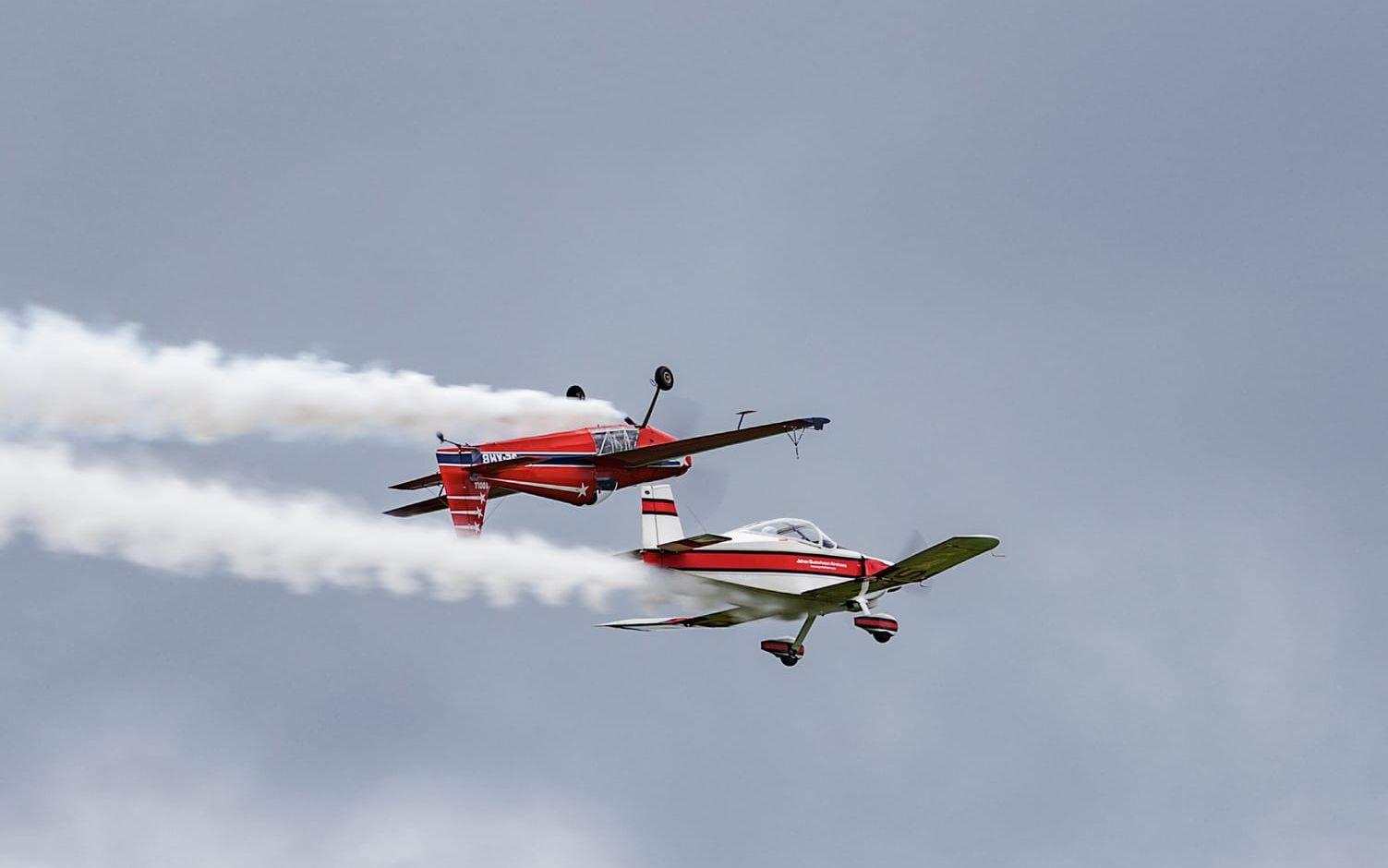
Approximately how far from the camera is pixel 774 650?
124 ft

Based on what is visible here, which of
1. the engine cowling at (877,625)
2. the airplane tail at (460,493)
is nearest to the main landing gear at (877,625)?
the engine cowling at (877,625)

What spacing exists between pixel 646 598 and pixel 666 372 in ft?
17.9

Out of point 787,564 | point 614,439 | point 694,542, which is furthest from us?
point 614,439

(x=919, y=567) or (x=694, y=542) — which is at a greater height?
(x=694, y=542)

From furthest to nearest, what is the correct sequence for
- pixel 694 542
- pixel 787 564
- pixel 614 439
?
pixel 614 439 < pixel 787 564 < pixel 694 542

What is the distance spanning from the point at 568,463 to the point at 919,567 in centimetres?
832

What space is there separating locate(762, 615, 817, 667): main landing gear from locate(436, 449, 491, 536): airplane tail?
Answer: 7720 mm

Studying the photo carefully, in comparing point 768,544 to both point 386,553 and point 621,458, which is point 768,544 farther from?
point 386,553

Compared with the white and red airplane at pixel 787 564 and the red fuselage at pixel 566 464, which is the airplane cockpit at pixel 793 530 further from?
the red fuselage at pixel 566 464

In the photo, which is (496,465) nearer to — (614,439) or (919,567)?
(614,439)

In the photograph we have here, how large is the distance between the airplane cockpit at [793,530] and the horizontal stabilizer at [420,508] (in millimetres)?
7977

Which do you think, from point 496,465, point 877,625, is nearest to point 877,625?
point 877,625

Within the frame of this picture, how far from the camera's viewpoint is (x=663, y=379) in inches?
1483

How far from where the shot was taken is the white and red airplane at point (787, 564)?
34.8m
